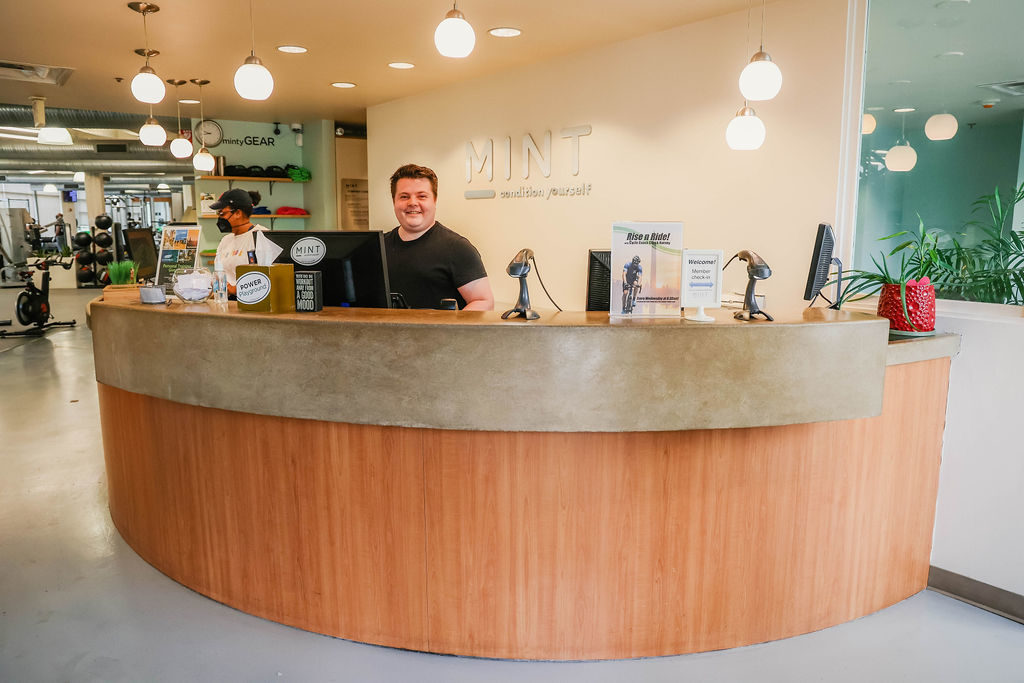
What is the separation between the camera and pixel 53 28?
5.26m

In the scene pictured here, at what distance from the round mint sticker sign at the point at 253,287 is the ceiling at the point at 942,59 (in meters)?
3.34

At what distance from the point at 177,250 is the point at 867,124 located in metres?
4.45

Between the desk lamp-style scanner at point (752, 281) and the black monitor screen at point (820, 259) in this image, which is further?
the black monitor screen at point (820, 259)

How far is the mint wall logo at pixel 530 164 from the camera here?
594 centimetres

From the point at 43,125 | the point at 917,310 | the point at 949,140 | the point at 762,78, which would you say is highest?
the point at 43,125

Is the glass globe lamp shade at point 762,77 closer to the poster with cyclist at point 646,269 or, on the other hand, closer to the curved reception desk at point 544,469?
the curved reception desk at point 544,469

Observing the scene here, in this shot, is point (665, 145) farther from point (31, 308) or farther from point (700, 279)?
point (31, 308)

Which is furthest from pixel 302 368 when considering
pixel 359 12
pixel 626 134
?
pixel 626 134

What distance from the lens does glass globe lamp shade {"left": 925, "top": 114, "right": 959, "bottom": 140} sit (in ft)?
11.4

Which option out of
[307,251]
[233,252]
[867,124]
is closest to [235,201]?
[233,252]

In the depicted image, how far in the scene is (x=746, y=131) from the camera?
405cm

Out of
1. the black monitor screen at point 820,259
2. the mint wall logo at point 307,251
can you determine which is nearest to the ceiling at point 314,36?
Result: the black monitor screen at point 820,259

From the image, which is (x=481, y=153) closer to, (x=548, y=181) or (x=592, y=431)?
(x=548, y=181)

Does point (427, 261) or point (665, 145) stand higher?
point (665, 145)
